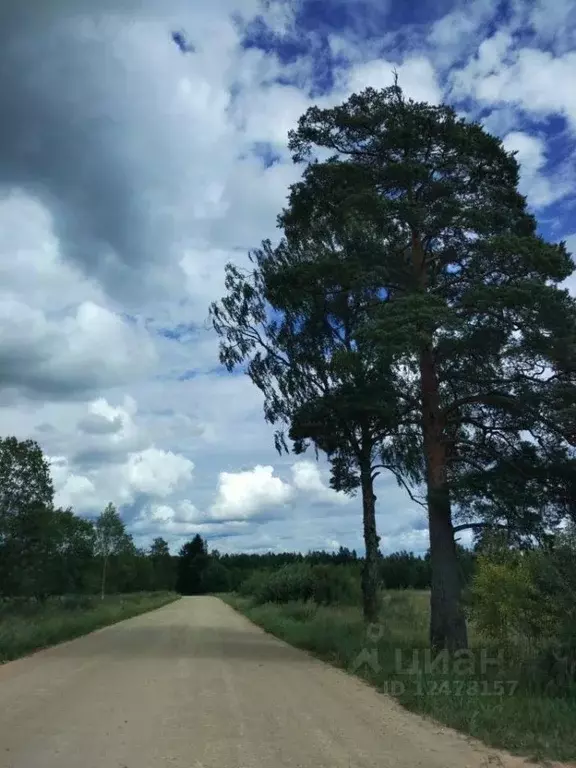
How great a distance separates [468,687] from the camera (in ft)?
38.1

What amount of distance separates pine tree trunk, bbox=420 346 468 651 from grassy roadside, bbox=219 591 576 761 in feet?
2.01

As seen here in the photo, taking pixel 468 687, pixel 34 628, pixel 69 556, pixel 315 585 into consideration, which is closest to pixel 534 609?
pixel 468 687

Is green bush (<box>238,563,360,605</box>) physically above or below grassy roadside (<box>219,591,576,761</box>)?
above

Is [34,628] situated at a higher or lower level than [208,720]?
higher

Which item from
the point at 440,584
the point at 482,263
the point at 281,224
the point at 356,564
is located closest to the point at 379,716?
the point at 440,584

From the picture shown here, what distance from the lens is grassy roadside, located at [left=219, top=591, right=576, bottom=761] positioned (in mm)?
8441

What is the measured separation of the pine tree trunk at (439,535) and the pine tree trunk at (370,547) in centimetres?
737

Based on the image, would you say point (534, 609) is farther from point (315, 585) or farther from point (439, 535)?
point (315, 585)

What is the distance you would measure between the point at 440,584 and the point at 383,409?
434 cm

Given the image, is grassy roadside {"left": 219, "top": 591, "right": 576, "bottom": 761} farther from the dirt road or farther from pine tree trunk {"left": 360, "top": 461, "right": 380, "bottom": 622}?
pine tree trunk {"left": 360, "top": 461, "right": 380, "bottom": 622}

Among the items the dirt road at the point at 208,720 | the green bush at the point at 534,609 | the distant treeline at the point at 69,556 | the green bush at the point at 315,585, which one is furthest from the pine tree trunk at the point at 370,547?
the green bush at the point at 315,585

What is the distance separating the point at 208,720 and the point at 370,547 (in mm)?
16083

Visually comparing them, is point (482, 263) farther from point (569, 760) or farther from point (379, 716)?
point (569, 760)

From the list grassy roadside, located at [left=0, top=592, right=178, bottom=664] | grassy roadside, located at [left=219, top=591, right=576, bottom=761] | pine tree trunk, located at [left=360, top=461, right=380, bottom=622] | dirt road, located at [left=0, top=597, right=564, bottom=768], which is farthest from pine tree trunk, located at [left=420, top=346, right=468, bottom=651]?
grassy roadside, located at [left=0, top=592, right=178, bottom=664]
